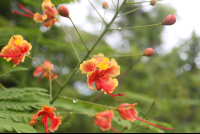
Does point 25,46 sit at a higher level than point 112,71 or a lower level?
higher

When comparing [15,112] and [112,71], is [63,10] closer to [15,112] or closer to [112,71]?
[112,71]

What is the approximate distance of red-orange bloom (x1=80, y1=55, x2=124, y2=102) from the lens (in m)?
1.38

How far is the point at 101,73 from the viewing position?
1488mm

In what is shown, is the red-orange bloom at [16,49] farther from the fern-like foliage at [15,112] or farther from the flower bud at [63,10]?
the flower bud at [63,10]

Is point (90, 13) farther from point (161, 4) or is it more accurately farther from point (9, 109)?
point (9, 109)

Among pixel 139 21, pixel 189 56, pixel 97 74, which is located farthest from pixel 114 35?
pixel 97 74

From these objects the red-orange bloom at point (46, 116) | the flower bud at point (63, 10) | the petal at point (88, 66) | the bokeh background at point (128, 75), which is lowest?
the bokeh background at point (128, 75)

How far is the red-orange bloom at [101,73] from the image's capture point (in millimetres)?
1382

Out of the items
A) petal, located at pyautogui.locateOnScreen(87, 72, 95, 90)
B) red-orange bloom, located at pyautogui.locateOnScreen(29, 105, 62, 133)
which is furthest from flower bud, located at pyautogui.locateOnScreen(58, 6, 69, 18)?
red-orange bloom, located at pyautogui.locateOnScreen(29, 105, 62, 133)

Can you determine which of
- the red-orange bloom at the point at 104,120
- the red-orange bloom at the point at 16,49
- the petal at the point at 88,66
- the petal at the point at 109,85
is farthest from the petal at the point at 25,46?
the red-orange bloom at the point at 104,120

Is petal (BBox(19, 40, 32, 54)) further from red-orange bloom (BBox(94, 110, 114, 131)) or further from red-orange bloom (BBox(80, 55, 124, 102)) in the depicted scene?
red-orange bloom (BBox(94, 110, 114, 131))

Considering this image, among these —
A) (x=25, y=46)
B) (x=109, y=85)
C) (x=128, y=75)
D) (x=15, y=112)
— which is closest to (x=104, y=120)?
(x=109, y=85)

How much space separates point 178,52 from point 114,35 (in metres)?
5.50

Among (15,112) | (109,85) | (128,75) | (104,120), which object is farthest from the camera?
(128,75)
